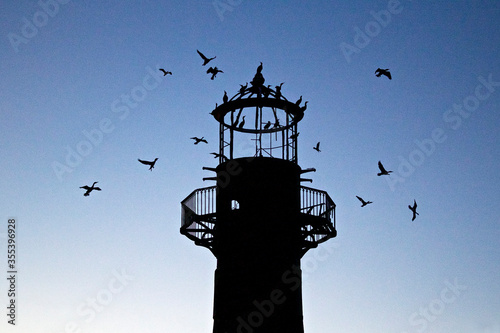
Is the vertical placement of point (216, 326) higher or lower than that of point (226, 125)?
lower

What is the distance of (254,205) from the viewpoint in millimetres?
44906

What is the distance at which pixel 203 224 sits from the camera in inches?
1800

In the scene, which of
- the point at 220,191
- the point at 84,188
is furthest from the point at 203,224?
the point at 84,188

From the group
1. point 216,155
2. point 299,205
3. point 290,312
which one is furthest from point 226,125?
point 290,312

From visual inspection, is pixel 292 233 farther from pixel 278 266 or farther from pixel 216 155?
pixel 216 155

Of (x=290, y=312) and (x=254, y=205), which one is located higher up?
(x=254, y=205)

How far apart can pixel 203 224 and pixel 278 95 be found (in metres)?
5.86

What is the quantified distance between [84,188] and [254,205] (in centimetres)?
652

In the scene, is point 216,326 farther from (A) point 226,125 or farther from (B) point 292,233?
(A) point 226,125

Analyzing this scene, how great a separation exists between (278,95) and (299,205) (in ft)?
14.5

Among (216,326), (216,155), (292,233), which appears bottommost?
(216,326)

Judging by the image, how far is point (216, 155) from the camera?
46.3 metres

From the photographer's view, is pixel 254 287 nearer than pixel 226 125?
Yes

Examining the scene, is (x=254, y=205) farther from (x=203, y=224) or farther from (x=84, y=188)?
(x=84, y=188)
